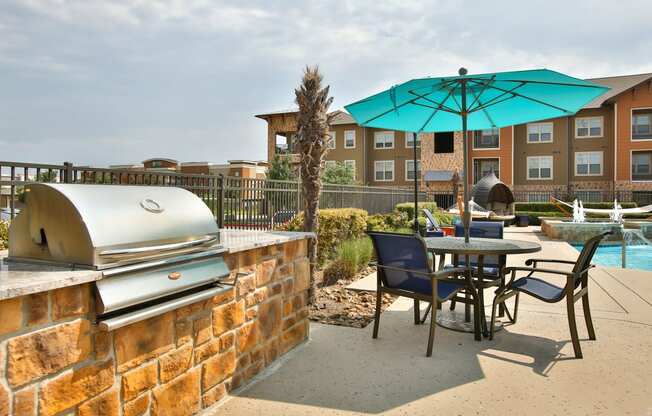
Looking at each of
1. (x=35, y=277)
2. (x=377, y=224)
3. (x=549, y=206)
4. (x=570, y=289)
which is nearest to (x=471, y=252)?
(x=570, y=289)

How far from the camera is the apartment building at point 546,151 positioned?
28484mm

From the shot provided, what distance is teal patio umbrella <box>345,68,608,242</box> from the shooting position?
4258 millimetres

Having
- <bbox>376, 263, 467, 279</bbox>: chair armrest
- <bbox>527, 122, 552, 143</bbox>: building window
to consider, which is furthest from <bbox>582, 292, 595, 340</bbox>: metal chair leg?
<bbox>527, 122, 552, 143</bbox>: building window

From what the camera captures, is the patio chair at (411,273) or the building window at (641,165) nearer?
the patio chair at (411,273)

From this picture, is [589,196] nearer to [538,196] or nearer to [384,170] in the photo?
[538,196]

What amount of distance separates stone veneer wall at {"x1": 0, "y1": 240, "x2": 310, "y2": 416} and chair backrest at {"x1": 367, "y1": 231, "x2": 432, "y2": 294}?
0.83m

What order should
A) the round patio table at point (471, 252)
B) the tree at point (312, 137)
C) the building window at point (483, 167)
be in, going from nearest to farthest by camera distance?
1. the round patio table at point (471, 252)
2. the tree at point (312, 137)
3. the building window at point (483, 167)

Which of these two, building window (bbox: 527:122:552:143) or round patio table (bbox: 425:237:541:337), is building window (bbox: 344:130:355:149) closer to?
building window (bbox: 527:122:552:143)

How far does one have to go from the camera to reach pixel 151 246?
7.27ft

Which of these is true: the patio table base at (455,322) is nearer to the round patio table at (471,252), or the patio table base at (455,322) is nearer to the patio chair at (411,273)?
the round patio table at (471,252)

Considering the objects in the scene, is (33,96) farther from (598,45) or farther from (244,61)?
(598,45)

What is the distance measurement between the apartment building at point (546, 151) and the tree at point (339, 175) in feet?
11.6

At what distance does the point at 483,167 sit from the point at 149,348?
32.8 metres

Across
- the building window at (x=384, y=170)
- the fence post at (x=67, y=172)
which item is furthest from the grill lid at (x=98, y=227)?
the building window at (x=384, y=170)
